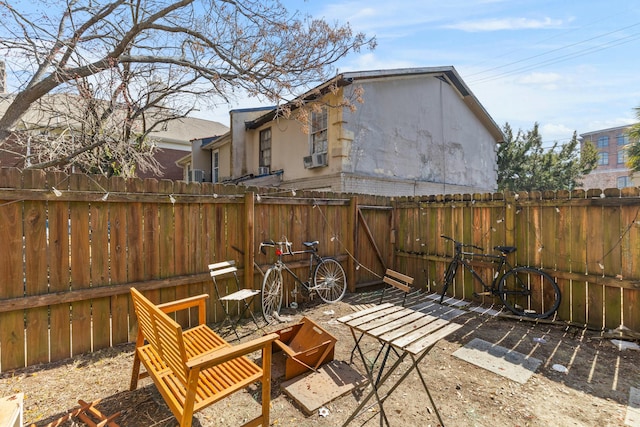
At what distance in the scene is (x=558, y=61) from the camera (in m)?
18.3

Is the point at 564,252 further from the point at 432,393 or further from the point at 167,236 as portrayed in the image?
the point at 167,236

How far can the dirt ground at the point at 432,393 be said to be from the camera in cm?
243

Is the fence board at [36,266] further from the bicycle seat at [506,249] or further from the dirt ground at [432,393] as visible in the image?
the bicycle seat at [506,249]

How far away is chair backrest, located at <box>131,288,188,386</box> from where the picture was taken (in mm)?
1857

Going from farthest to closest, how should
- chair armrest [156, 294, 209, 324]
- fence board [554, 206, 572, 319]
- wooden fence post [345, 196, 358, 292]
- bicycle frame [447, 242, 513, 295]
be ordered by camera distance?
wooden fence post [345, 196, 358, 292] < bicycle frame [447, 242, 513, 295] < fence board [554, 206, 572, 319] < chair armrest [156, 294, 209, 324]

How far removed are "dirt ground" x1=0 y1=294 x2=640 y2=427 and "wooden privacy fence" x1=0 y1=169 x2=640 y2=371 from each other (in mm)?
469

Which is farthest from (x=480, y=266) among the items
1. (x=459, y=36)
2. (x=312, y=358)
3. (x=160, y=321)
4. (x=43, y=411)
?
(x=459, y=36)

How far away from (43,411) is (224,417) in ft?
4.94

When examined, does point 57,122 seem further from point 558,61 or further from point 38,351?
point 558,61

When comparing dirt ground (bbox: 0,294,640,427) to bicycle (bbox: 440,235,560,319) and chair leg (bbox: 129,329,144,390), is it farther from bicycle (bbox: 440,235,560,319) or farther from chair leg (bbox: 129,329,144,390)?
bicycle (bbox: 440,235,560,319)

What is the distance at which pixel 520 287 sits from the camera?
4.89 metres

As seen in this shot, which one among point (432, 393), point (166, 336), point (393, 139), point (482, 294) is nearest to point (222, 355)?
point (166, 336)

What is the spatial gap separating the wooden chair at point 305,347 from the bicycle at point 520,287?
346 cm

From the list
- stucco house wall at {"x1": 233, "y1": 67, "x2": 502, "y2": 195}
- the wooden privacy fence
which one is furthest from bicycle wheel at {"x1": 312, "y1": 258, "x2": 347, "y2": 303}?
stucco house wall at {"x1": 233, "y1": 67, "x2": 502, "y2": 195}
